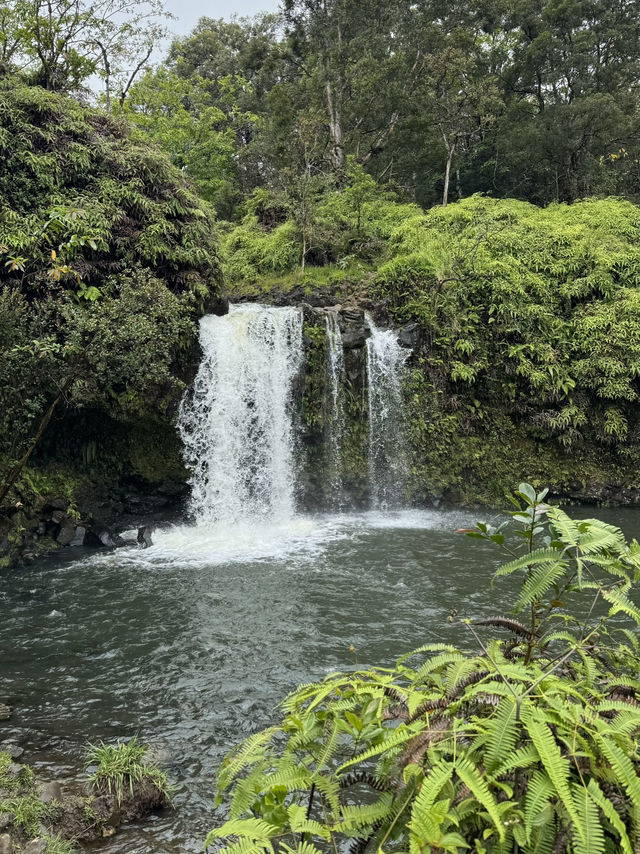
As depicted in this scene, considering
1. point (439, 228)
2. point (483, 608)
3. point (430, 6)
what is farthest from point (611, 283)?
point (430, 6)

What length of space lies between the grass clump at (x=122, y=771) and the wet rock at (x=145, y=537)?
6.74 meters

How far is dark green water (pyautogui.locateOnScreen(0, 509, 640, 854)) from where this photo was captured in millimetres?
4848

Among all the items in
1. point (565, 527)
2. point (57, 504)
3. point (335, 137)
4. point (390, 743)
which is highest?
point (335, 137)

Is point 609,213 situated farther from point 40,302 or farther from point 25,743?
point 25,743

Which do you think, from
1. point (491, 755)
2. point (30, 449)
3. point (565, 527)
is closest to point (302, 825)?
point (491, 755)

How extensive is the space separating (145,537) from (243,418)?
3.54 metres

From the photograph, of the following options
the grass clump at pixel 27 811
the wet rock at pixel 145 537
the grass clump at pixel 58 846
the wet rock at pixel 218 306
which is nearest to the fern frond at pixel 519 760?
the grass clump at pixel 58 846

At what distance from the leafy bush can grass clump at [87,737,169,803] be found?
2490 mm

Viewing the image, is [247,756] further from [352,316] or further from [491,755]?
[352,316]

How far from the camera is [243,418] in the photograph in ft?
42.3

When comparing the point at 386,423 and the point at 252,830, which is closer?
the point at 252,830

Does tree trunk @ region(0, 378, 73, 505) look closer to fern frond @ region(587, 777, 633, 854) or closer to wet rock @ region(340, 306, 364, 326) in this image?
wet rock @ region(340, 306, 364, 326)

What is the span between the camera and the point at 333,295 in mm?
16203

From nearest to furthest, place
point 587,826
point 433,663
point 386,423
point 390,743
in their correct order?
point 587,826 → point 390,743 → point 433,663 → point 386,423
